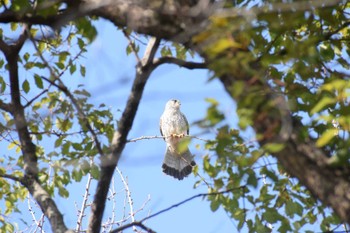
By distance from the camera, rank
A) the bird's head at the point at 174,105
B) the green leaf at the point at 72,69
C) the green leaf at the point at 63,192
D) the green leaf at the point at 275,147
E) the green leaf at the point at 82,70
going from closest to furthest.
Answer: the green leaf at the point at 275,147
the green leaf at the point at 63,192
the green leaf at the point at 72,69
the green leaf at the point at 82,70
the bird's head at the point at 174,105

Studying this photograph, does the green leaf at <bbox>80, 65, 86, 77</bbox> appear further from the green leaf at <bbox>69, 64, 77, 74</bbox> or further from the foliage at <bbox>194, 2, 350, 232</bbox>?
the foliage at <bbox>194, 2, 350, 232</bbox>

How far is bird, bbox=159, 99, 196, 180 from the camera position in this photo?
790 centimetres

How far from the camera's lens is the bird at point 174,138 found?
7.90 meters

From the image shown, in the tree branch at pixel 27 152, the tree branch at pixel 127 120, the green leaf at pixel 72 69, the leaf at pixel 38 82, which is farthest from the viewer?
the green leaf at pixel 72 69

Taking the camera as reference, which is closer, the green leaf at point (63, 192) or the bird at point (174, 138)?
the green leaf at point (63, 192)

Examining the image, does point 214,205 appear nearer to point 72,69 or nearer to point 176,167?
point 72,69

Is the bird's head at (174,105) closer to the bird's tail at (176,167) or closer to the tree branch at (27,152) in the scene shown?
the bird's tail at (176,167)

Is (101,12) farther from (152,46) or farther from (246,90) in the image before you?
(246,90)

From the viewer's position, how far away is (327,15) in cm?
297

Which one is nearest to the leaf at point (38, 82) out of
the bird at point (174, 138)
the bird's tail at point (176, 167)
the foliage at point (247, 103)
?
the foliage at point (247, 103)

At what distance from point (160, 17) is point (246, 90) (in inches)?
29.7

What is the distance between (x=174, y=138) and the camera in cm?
857

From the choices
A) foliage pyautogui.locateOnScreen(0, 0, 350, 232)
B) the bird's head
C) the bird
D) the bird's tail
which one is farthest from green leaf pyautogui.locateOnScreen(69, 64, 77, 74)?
the bird's head

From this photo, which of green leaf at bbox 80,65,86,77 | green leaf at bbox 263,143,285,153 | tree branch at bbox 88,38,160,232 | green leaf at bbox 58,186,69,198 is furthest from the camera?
green leaf at bbox 80,65,86,77
